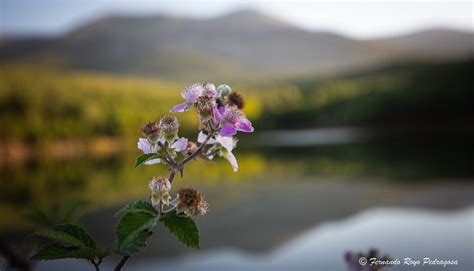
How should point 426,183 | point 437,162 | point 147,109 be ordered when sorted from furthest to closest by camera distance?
point 147,109
point 437,162
point 426,183

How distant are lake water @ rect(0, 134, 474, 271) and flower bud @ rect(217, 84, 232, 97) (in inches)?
47.5

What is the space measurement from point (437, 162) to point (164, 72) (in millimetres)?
158259

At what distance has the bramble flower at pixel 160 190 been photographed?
1043 mm

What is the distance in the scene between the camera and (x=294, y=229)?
1155 centimetres

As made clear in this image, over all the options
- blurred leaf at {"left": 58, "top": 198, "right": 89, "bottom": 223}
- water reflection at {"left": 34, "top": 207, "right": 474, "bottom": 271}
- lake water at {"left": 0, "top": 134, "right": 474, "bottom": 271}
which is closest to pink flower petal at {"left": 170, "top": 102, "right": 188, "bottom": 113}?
blurred leaf at {"left": 58, "top": 198, "right": 89, "bottom": 223}

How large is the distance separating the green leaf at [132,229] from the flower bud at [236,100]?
35cm

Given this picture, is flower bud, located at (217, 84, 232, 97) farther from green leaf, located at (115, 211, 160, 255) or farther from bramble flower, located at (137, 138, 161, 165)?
green leaf, located at (115, 211, 160, 255)

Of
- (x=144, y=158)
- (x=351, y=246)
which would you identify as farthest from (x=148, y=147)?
(x=351, y=246)

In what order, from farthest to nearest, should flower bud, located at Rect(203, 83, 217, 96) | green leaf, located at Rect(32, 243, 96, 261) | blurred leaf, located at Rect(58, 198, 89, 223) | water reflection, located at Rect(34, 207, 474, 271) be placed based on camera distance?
water reflection, located at Rect(34, 207, 474, 271), blurred leaf, located at Rect(58, 198, 89, 223), flower bud, located at Rect(203, 83, 217, 96), green leaf, located at Rect(32, 243, 96, 261)

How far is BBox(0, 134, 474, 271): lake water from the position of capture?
9844 millimetres

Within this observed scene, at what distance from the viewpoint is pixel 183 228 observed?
104 centimetres

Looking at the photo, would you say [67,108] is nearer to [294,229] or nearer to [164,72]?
[294,229]

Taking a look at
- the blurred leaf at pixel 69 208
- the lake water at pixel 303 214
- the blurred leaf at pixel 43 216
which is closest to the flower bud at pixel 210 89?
the blurred leaf at pixel 69 208

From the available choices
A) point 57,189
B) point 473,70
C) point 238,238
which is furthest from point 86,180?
point 473,70
